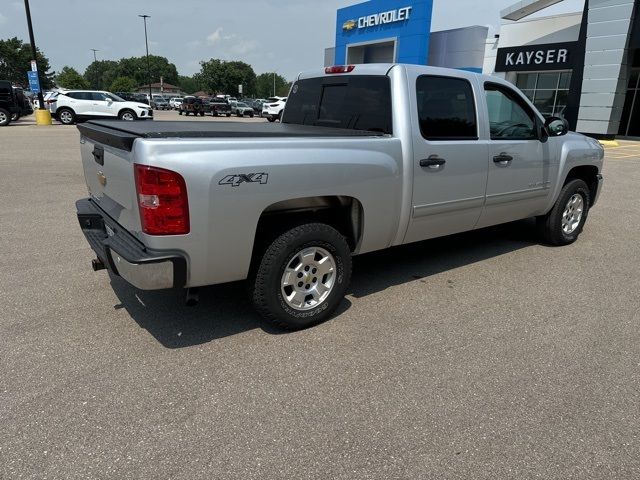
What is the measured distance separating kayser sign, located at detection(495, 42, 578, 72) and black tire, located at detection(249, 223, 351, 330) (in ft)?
77.9

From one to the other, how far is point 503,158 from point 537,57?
76.4ft

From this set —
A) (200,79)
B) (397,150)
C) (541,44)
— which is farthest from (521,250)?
(200,79)

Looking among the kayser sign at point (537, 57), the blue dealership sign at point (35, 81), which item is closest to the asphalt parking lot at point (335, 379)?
the kayser sign at point (537, 57)

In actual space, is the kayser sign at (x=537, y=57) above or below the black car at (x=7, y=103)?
above

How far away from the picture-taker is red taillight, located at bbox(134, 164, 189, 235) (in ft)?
8.70

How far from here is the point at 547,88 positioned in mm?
24922

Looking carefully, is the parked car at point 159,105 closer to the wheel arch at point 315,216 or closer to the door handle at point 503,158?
the door handle at point 503,158

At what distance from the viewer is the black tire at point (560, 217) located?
5465 millimetres

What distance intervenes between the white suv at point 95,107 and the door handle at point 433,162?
2232 cm

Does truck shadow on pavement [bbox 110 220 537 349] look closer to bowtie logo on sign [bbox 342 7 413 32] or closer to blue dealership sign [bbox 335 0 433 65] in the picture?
blue dealership sign [bbox 335 0 433 65]

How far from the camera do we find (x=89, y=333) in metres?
3.31

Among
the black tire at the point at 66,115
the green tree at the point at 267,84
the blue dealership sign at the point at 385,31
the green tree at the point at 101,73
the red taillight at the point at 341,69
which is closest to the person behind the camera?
the red taillight at the point at 341,69

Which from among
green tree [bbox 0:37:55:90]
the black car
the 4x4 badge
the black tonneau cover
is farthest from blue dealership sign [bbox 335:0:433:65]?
green tree [bbox 0:37:55:90]

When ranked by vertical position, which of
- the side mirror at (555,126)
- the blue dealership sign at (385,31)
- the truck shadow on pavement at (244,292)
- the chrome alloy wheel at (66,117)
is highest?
the blue dealership sign at (385,31)
